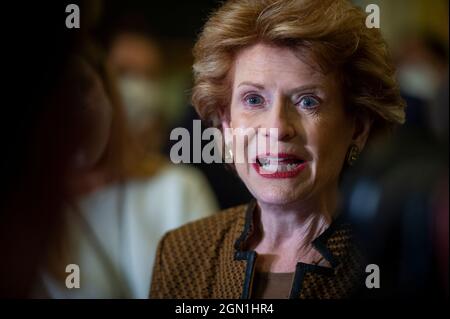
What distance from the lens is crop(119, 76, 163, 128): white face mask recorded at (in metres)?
1.04

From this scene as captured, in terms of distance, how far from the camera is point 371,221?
991 millimetres

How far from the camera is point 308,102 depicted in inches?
33.3

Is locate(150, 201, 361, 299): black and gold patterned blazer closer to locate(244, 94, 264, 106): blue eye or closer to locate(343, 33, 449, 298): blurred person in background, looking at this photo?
locate(343, 33, 449, 298): blurred person in background

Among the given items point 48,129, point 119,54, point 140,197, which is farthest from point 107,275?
point 119,54

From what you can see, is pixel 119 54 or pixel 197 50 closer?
pixel 197 50

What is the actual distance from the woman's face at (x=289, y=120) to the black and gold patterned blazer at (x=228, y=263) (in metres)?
0.08

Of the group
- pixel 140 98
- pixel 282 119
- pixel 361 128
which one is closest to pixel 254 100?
pixel 282 119

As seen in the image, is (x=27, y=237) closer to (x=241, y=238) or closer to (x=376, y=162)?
(x=241, y=238)

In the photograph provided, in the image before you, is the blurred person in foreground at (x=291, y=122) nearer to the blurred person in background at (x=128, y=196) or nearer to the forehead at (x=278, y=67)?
the forehead at (x=278, y=67)

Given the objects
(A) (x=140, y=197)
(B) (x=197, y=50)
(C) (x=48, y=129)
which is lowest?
(A) (x=140, y=197)

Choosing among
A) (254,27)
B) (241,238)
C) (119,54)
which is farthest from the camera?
(119,54)

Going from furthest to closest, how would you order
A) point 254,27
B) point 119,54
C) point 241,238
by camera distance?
point 119,54, point 241,238, point 254,27

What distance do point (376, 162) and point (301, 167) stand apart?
0.19 metres

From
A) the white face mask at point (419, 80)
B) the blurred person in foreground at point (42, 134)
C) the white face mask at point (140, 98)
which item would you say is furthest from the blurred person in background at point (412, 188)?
the blurred person in foreground at point (42, 134)
